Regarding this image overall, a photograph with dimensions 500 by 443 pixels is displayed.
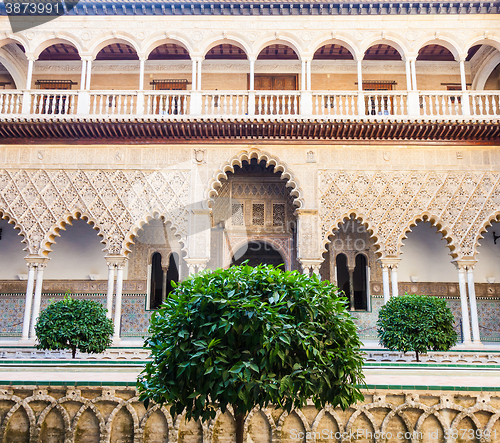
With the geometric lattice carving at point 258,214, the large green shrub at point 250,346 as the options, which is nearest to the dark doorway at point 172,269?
the geometric lattice carving at point 258,214

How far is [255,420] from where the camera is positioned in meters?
3.01

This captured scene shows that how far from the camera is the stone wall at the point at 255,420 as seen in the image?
2957mm

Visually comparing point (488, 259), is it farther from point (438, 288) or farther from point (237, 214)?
point (237, 214)

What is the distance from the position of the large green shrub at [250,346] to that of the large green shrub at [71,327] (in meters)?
3.80

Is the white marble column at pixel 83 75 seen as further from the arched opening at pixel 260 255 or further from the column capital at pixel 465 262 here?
the column capital at pixel 465 262

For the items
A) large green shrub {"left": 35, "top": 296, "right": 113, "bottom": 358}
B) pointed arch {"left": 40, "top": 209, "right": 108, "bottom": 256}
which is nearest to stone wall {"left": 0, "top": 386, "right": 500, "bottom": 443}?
large green shrub {"left": 35, "top": 296, "right": 113, "bottom": 358}

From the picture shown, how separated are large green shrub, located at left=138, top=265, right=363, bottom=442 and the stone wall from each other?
14.3 inches

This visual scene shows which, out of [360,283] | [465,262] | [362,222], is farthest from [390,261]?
[360,283]

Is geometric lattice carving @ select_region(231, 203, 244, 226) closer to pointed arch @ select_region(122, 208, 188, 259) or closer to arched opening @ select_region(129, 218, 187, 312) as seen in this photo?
arched opening @ select_region(129, 218, 187, 312)

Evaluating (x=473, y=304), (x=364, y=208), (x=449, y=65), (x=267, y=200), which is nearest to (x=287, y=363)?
(x=364, y=208)

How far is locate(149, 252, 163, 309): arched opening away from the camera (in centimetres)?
1040

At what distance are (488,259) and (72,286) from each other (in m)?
9.26

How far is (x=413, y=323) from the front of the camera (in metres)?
6.31

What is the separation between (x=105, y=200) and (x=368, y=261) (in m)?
5.74
